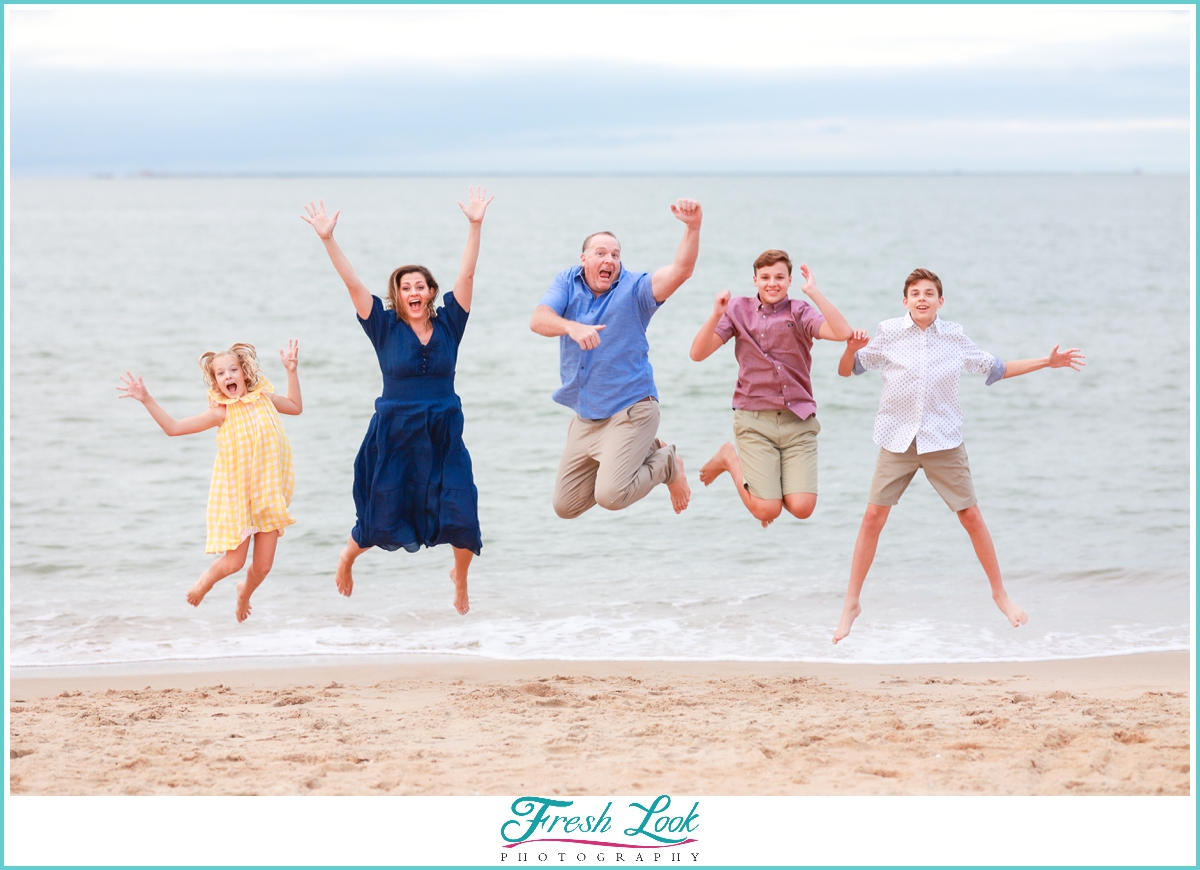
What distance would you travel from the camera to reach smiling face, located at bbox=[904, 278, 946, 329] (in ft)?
19.6

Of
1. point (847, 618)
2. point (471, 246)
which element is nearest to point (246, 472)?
point (471, 246)

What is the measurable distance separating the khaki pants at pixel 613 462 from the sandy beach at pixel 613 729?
113cm

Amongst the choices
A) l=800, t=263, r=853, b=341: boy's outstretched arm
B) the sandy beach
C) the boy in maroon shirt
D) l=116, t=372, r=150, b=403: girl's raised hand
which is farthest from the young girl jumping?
l=800, t=263, r=853, b=341: boy's outstretched arm

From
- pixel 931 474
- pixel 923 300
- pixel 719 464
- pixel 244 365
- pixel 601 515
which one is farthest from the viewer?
pixel 601 515

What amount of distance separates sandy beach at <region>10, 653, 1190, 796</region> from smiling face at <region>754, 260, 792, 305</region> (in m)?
2.17

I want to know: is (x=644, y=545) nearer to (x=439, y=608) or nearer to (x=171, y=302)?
(x=439, y=608)

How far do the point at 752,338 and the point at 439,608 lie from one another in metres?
3.76

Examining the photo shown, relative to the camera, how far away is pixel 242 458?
6203 mm

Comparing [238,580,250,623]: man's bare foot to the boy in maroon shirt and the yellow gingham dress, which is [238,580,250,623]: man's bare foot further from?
the boy in maroon shirt

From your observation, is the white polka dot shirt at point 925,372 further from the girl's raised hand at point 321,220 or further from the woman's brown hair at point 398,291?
the girl's raised hand at point 321,220

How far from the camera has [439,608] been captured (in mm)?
8969

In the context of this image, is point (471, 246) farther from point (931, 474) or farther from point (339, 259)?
point (931, 474)

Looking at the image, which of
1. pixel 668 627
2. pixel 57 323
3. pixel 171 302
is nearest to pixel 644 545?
pixel 668 627

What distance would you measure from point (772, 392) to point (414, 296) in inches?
76.8
